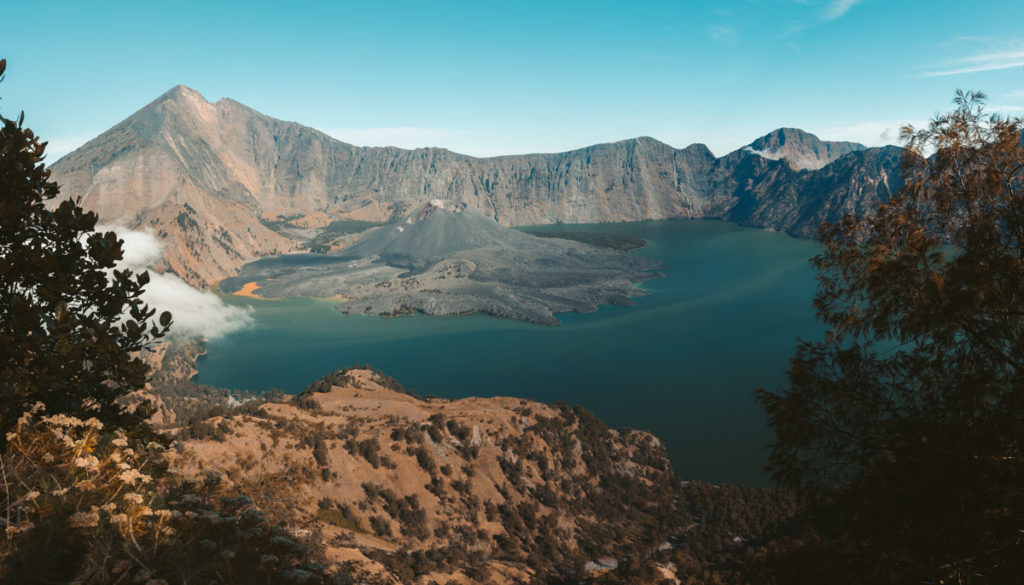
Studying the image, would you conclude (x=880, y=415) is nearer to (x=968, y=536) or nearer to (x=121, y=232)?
(x=968, y=536)

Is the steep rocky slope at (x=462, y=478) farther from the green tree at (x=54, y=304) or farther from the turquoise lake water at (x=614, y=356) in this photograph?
the green tree at (x=54, y=304)

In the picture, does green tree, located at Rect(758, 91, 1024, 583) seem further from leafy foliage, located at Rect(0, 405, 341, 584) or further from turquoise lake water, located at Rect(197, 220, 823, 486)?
turquoise lake water, located at Rect(197, 220, 823, 486)

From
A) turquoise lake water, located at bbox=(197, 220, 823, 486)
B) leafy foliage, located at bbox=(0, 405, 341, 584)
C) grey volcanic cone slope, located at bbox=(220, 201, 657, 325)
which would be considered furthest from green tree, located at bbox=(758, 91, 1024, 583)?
grey volcanic cone slope, located at bbox=(220, 201, 657, 325)

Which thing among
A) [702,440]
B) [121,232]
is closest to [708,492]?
[702,440]

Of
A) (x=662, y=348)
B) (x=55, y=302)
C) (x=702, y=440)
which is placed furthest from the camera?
(x=662, y=348)

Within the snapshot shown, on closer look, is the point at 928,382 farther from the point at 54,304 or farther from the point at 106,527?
the point at 54,304

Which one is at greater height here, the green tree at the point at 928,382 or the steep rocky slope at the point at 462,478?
the green tree at the point at 928,382

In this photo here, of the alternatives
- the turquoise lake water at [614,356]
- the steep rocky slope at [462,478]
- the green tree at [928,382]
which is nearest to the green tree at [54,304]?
the green tree at [928,382]
